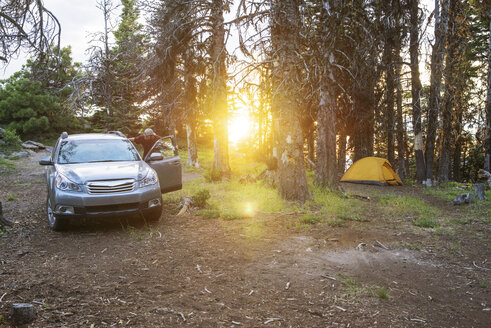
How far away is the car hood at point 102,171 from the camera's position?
20.6 feet

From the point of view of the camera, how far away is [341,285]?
13.6 ft

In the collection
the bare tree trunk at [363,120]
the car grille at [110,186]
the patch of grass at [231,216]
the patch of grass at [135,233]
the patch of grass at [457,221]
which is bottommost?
the patch of grass at [457,221]

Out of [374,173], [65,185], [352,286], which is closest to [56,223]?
[65,185]

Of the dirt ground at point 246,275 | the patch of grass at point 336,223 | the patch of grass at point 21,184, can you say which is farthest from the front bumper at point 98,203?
the patch of grass at point 21,184

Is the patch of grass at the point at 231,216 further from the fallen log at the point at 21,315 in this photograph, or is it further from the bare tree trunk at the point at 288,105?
the fallen log at the point at 21,315

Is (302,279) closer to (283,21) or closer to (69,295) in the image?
(69,295)

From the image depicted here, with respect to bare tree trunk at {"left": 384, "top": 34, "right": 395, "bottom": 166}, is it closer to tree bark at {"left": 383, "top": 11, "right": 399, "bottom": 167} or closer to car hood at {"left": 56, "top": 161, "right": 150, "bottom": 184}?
tree bark at {"left": 383, "top": 11, "right": 399, "bottom": 167}

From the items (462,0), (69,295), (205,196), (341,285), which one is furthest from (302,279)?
(462,0)

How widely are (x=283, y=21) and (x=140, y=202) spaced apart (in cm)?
587

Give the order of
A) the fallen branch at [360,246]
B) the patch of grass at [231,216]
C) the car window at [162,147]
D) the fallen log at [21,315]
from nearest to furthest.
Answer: the fallen log at [21,315]
the fallen branch at [360,246]
the patch of grass at [231,216]
the car window at [162,147]

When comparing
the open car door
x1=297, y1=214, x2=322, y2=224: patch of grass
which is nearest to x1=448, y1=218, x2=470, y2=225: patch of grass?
x1=297, y1=214, x2=322, y2=224: patch of grass

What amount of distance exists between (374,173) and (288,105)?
908 cm

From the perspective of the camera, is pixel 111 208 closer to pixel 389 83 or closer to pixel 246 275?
pixel 246 275

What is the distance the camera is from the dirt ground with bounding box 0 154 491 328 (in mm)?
3443
